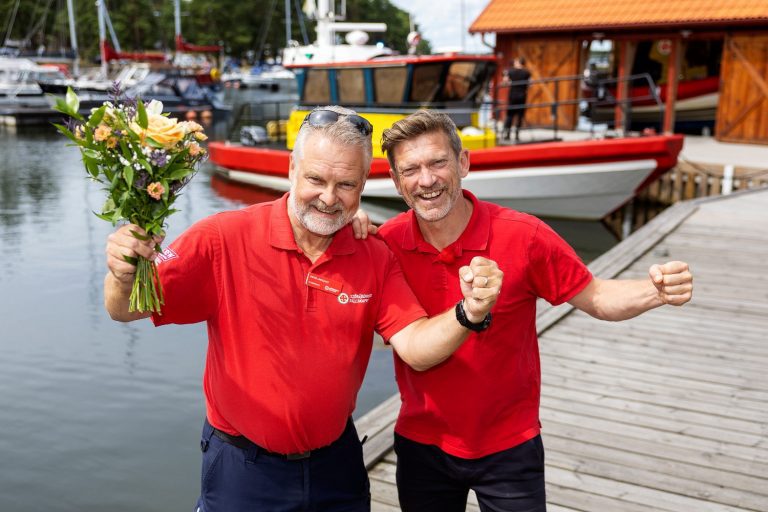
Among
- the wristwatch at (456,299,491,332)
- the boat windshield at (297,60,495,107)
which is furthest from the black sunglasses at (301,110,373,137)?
the boat windshield at (297,60,495,107)

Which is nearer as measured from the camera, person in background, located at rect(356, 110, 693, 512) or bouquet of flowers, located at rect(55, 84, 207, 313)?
bouquet of flowers, located at rect(55, 84, 207, 313)

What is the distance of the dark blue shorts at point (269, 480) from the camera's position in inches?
88.8

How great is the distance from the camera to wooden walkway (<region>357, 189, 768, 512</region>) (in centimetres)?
372

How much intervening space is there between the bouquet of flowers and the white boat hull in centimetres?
1060

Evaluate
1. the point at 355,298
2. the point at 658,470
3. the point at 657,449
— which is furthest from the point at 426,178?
the point at 657,449

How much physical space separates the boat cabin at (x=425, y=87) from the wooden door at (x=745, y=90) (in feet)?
24.9

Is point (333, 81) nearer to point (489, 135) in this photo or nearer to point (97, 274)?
point (489, 135)

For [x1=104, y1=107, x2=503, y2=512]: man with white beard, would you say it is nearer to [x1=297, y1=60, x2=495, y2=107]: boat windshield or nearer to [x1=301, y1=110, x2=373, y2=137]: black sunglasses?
[x1=301, y1=110, x2=373, y2=137]: black sunglasses

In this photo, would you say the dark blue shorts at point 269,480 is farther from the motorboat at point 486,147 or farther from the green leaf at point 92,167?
the motorboat at point 486,147

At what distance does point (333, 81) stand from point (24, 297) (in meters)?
7.08

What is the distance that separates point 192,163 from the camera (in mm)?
2125

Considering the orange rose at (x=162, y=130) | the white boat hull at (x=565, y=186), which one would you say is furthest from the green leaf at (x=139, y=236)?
the white boat hull at (x=565, y=186)

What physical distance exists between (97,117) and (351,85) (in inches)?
492

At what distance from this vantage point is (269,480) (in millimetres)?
2256
